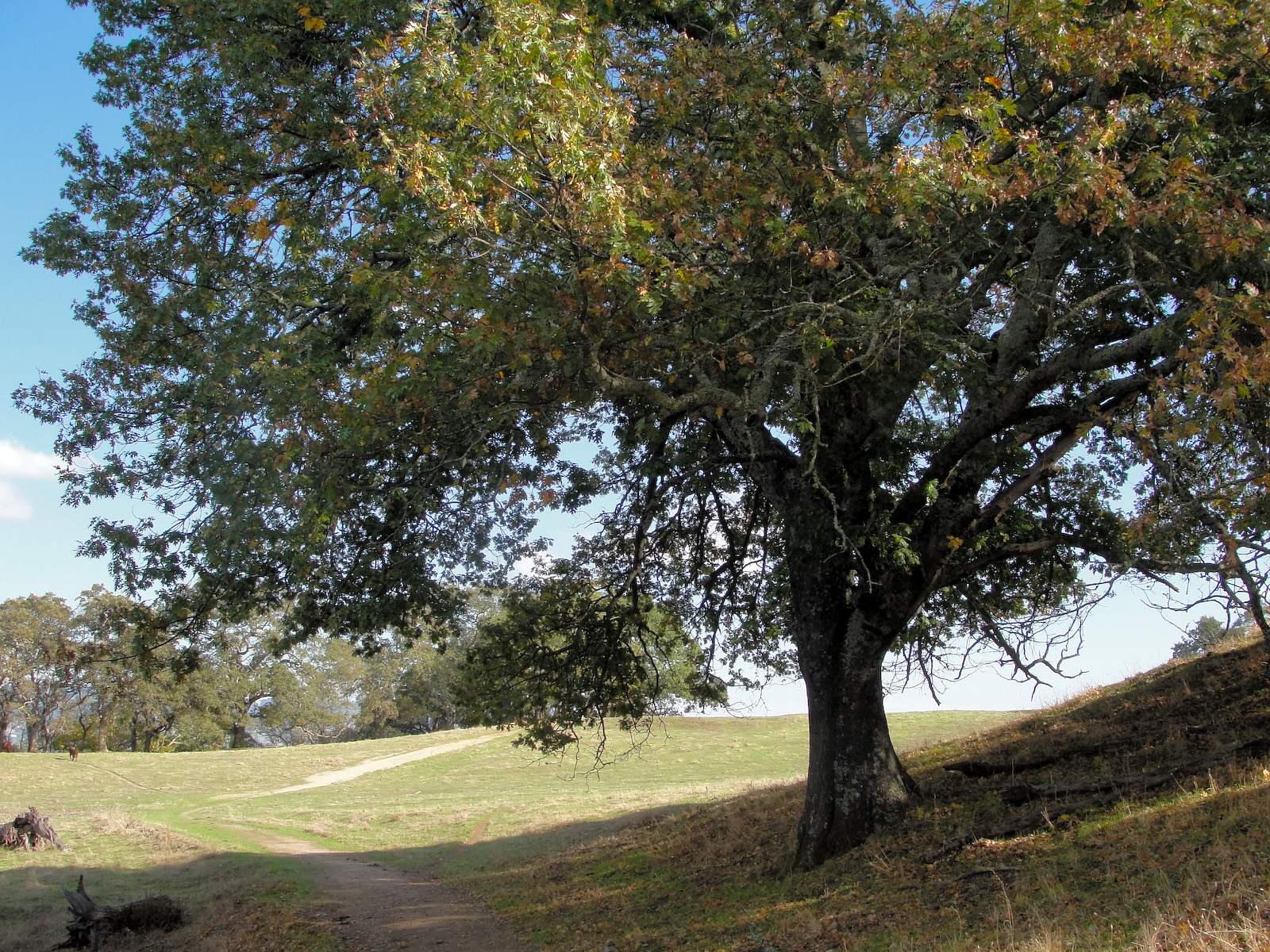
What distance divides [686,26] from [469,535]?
7536 mm

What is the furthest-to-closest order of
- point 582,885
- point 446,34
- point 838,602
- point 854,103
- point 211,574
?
point 582,885, point 838,602, point 211,574, point 854,103, point 446,34

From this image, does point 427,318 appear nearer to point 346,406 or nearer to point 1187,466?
point 346,406

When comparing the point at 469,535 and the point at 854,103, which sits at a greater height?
the point at 854,103

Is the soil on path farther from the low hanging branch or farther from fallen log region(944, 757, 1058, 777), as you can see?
the low hanging branch

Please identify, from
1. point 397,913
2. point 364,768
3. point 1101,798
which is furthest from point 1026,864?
point 364,768

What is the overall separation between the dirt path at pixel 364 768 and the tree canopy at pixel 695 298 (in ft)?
98.8

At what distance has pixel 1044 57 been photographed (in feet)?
27.3

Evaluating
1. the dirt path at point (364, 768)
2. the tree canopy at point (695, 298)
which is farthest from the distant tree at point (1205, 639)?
the dirt path at point (364, 768)

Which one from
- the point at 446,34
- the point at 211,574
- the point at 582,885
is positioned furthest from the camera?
the point at 582,885

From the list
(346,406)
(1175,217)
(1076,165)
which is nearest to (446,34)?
(346,406)

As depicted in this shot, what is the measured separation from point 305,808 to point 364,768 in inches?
598

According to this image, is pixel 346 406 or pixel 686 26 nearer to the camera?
pixel 346 406

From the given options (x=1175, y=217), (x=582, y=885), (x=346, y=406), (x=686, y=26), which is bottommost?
(x=582, y=885)

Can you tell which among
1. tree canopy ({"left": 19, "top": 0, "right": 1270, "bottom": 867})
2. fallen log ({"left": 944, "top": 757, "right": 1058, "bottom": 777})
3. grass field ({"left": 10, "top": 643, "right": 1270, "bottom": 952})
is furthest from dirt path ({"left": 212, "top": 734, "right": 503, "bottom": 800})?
fallen log ({"left": 944, "top": 757, "right": 1058, "bottom": 777})
